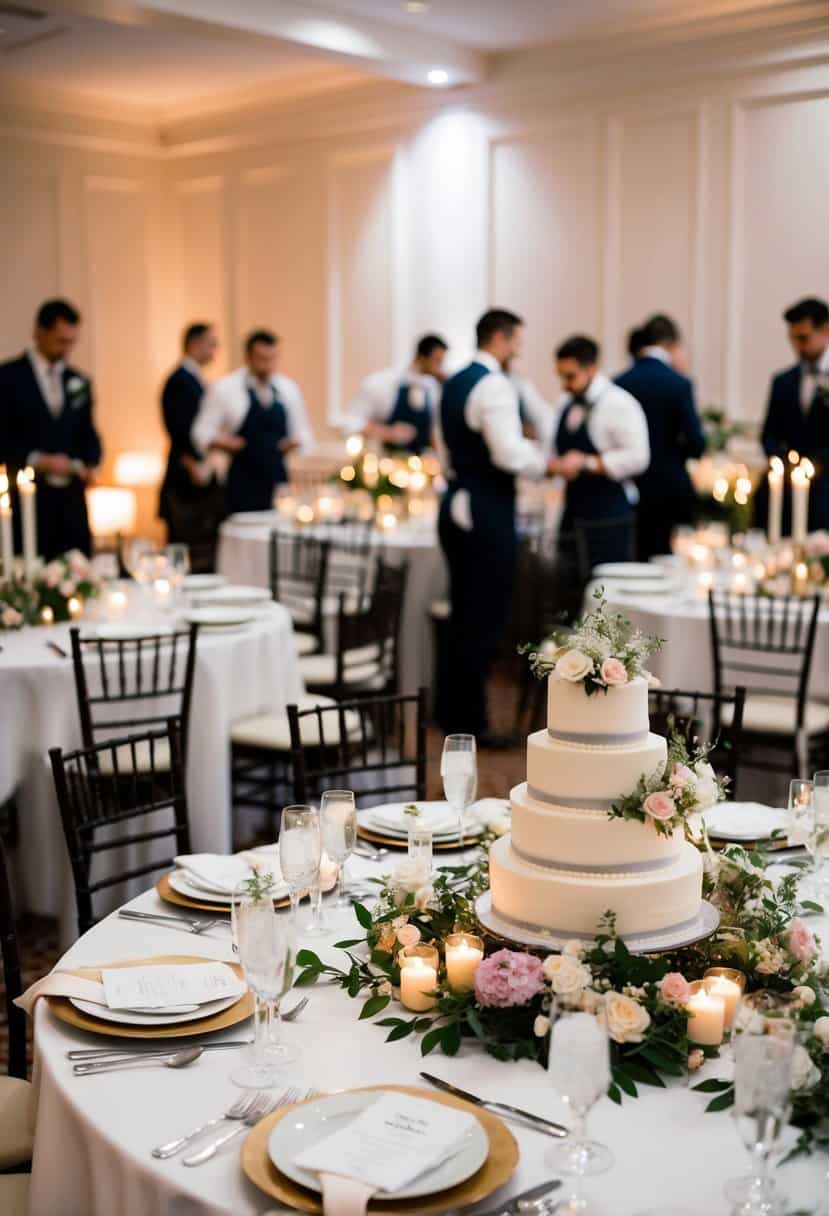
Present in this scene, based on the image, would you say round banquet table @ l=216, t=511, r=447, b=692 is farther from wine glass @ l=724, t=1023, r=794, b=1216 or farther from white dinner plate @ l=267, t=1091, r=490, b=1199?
wine glass @ l=724, t=1023, r=794, b=1216

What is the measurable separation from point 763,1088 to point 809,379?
19.3ft

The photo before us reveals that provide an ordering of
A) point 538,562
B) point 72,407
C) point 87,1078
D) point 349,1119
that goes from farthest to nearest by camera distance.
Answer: point 72,407 → point 538,562 → point 87,1078 → point 349,1119

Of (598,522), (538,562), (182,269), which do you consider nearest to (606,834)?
(538,562)

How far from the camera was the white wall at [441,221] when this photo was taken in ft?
27.7

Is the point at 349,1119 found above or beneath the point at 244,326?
beneath

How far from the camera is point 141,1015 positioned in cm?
204

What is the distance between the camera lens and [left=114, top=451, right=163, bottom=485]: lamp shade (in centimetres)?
1195

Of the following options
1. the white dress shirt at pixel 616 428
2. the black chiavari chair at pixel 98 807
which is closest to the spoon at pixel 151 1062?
the black chiavari chair at pixel 98 807

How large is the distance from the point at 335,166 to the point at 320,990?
953cm

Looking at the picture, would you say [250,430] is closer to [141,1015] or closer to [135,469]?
[135,469]

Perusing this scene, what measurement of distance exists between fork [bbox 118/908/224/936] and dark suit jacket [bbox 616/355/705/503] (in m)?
5.59

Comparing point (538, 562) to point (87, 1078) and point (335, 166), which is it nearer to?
point (87, 1078)

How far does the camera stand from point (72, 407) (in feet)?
26.2

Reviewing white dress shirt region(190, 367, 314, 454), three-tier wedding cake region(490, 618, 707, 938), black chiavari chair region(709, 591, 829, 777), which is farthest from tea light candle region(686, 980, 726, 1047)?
Result: white dress shirt region(190, 367, 314, 454)
